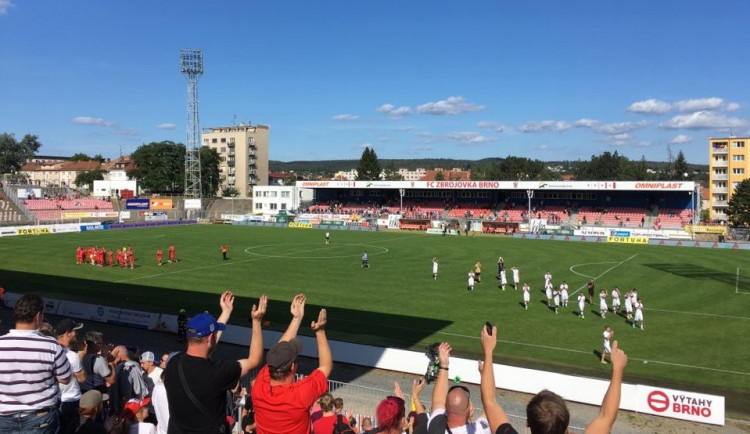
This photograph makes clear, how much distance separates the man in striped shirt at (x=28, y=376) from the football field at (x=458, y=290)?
15635mm

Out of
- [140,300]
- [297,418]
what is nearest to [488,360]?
[297,418]

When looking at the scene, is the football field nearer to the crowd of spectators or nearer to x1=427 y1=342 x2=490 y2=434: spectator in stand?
x1=427 y1=342 x2=490 y2=434: spectator in stand

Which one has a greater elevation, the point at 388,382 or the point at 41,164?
the point at 41,164

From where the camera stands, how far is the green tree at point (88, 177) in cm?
13775

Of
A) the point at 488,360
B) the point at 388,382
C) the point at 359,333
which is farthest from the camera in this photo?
the point at 359,333

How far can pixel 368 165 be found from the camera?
410 feet

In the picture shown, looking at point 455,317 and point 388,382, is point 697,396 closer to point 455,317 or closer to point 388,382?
point 388,382


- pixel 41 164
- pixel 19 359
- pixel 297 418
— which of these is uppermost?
pixel 41 164

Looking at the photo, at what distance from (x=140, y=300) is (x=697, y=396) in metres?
23.8

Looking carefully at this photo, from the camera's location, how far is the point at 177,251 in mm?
45781

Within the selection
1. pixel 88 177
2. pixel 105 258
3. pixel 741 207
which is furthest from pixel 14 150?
pixel 741 207

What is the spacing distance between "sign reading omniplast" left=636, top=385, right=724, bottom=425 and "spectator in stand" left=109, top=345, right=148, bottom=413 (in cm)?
1167

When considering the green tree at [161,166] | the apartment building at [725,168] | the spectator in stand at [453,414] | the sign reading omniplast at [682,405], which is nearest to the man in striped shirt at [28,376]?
the spectator in stand at [453,414]

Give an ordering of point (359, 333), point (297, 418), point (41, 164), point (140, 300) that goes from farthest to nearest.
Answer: point (41, 164) < point (140, 300) < point (359, 333) < point (297, 418)
